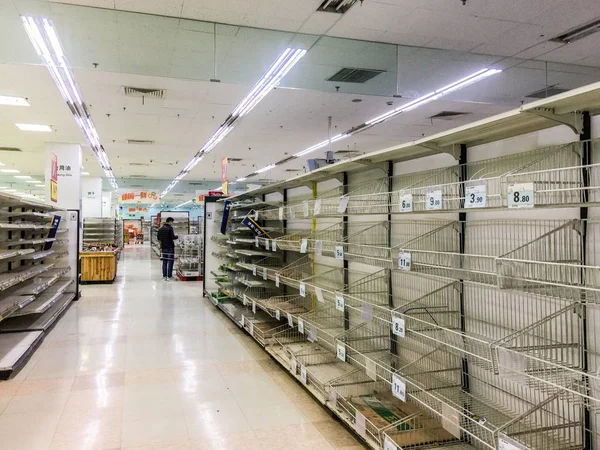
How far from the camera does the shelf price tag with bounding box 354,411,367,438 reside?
299 centimetres

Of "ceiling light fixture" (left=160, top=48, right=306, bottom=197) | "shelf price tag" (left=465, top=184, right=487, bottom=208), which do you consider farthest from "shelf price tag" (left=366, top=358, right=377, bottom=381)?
"ceiling light fixture" (left=160, top=48, right=306, bottom=197)

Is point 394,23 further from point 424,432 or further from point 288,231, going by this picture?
point 424,432

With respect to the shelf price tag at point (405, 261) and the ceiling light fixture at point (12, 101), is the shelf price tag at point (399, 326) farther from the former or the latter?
the ceiling light fixture at point (12, 101)

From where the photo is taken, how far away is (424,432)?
2.94 m

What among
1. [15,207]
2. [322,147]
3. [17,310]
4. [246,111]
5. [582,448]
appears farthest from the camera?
[322,147]

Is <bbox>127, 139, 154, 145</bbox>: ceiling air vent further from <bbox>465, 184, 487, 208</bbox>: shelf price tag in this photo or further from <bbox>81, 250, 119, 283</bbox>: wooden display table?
<bbox>465, 184, 487, 208</bbox>: shelf price tag

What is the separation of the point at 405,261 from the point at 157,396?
277 cm

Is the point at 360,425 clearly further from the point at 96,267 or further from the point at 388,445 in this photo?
the point at 96,267

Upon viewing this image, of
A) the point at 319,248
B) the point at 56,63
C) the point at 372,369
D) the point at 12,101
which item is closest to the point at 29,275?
the point at 56,63

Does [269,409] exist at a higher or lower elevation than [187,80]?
lower

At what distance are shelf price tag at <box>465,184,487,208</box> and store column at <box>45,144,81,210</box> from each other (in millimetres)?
11968

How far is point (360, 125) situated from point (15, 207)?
24.4 ft

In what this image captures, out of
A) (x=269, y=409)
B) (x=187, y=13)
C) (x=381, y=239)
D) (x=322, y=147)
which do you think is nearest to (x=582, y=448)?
(x=381, y=239)

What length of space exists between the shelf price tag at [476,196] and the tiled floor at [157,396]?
2.04m
